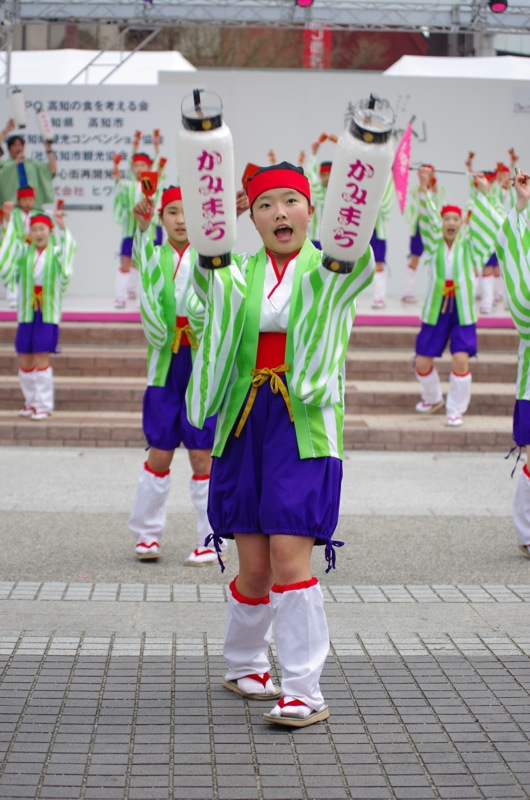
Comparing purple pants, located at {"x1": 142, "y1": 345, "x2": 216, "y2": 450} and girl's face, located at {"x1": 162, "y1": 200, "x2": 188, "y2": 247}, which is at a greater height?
girl's face, located at {"x1": 162, "y1": 200, "x2": 188, "y2": 247}

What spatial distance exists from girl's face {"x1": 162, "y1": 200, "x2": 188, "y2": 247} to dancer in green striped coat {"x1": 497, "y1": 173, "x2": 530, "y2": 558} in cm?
172

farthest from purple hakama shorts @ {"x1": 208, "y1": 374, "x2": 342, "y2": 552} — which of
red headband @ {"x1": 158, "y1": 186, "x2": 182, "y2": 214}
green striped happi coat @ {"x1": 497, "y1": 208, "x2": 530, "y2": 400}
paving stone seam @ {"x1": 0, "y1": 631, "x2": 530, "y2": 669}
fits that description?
green striped happi coat @ {"x1": 497, "y1": 208, "x2": 530, "y2": 400}

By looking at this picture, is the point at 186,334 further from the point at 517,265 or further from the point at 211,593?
the point at 517,265

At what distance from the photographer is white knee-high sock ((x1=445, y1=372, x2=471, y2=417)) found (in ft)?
35.9

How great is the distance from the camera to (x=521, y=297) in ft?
21.3

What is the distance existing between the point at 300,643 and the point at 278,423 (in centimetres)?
75

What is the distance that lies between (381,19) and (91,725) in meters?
12.5

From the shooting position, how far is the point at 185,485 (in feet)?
29.3

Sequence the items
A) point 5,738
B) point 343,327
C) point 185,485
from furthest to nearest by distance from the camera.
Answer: point 185,485
point 343,327
point 5,738

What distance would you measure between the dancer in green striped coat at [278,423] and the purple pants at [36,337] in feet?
22.4

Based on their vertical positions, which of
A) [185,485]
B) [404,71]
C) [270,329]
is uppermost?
[404,71]

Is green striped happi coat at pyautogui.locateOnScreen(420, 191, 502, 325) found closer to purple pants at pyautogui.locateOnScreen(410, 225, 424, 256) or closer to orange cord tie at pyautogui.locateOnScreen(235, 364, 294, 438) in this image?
purple pants at pyautogui.locateOnScreen(410, 225, 424, 256)

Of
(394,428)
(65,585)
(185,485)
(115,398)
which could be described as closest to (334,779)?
(65,585)

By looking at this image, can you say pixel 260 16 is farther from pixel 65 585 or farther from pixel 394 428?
pixel 65 585
